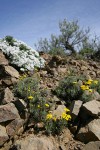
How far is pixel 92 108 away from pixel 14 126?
202cm

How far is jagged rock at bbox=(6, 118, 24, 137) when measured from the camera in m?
6.23

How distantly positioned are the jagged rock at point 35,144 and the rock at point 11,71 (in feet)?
9.74

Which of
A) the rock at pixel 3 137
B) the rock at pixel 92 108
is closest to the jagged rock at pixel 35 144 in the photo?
the rock at pixel 3 137

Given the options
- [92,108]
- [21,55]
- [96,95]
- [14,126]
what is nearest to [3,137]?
[14,126]

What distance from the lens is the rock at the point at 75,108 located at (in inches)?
264

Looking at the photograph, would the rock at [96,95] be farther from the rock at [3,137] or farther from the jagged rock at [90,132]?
the rock at [3,137]

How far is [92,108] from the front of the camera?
6.72 m

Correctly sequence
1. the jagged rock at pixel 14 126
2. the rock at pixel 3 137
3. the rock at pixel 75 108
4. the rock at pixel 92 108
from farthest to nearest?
the rock at pixel 75 108, the rock at pixel 92 108, the jagged rock at pixel 14 126, the rock at pixel 3 137

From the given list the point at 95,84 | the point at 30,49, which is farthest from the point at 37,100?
the point at 30,49

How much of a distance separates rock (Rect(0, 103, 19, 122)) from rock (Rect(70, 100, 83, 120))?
1.42m

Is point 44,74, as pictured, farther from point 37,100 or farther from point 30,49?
point 37,100

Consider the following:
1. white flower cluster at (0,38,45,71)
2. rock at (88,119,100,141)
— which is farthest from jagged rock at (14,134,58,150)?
white flower cluster at (0,38,45,71)

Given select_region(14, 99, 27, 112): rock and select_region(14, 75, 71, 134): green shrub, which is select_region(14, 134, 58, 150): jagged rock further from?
select_region(14, 99, 27, 112): rock

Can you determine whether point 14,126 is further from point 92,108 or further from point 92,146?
point 92,108
